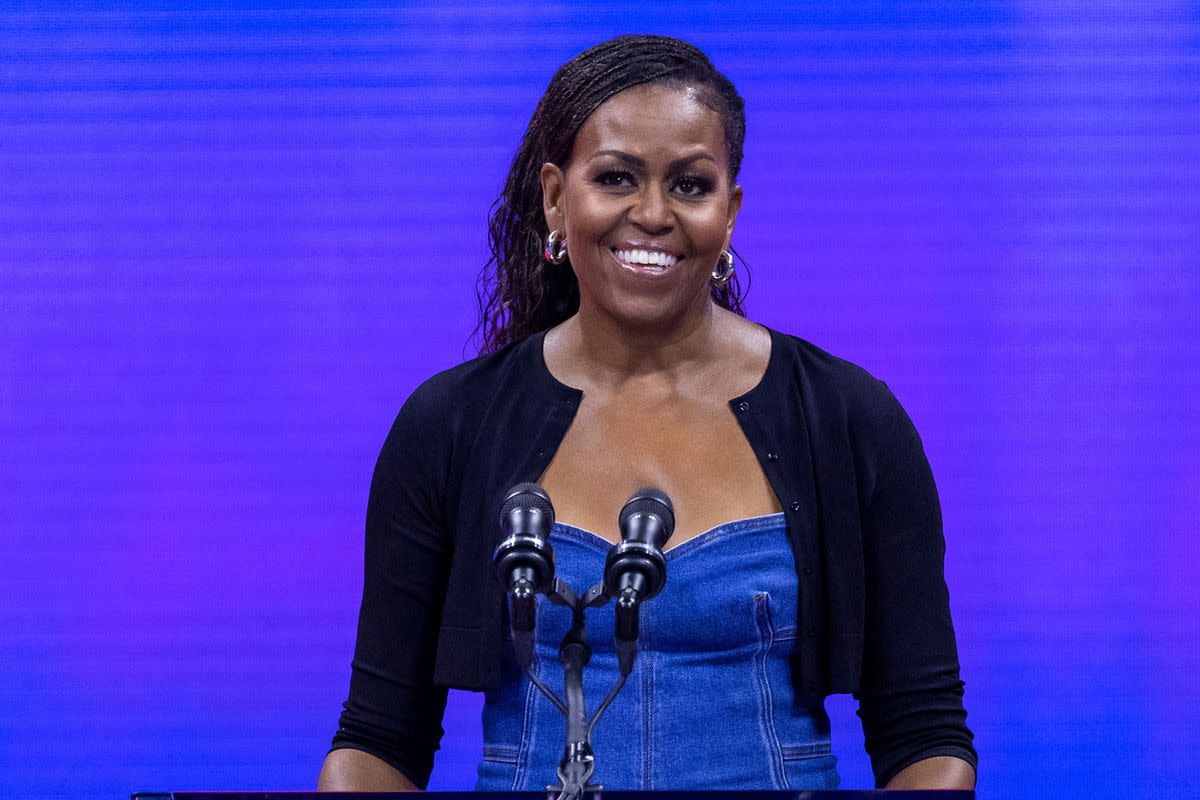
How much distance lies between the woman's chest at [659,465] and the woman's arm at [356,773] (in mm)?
355

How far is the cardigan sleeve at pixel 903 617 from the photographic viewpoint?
1955 millimetres

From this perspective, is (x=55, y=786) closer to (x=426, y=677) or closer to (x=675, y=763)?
(x=426, y=677)

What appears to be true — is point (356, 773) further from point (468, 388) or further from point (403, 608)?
point (468, 388)

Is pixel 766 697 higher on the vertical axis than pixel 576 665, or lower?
higher

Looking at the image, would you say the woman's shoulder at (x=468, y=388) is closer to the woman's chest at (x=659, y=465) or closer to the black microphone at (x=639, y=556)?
the woman's chest at (x=659, y=465)

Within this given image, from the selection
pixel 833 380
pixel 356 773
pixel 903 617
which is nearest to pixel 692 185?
pixel 833 380

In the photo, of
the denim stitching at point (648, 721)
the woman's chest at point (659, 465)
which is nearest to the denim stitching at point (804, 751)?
the denim stitching at point (648, 721)

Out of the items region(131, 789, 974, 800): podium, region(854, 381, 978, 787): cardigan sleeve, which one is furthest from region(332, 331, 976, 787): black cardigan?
region(131, 789, 974, 800): podium

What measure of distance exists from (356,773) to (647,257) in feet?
2.18

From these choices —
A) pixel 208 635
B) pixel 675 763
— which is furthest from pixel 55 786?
pixel 675 763

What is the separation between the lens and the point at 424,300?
108 inches

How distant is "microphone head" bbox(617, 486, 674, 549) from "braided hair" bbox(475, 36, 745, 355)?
73cm

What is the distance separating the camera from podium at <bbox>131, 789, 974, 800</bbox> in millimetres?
1350

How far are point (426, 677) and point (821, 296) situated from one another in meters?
0.99
